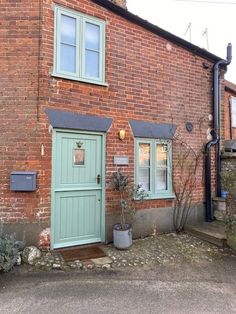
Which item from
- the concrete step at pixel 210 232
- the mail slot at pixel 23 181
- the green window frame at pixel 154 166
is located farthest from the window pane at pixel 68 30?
the concrete step at pixel 210 232

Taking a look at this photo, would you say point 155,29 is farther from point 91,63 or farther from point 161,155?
point 161,155

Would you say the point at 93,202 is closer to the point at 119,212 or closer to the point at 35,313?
the point at 119,212

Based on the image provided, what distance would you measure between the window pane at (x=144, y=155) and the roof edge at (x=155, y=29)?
2.94 m

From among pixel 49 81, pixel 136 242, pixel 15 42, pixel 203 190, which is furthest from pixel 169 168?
pixel 15 42

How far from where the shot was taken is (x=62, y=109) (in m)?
5.95

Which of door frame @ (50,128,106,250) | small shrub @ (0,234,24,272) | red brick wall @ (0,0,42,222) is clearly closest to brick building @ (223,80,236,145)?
door frame @ (50,128,106,250)

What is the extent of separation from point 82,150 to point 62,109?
95 cm

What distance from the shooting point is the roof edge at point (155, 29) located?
6.63m

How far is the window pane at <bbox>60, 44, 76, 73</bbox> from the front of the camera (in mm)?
6074

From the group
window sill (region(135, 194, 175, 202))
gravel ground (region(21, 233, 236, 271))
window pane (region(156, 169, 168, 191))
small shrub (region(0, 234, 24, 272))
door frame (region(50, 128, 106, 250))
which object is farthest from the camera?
window pane (region(156, 169, 168, 191))

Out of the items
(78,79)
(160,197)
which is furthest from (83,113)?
(160,197)

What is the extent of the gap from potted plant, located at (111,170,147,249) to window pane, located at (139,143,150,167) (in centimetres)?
64

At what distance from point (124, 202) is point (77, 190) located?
1.06 m

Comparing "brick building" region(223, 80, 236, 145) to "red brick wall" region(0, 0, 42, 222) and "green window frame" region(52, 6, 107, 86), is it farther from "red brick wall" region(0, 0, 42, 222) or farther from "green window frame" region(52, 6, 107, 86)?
"red brick wall" region(0, 0, 42, 222)
